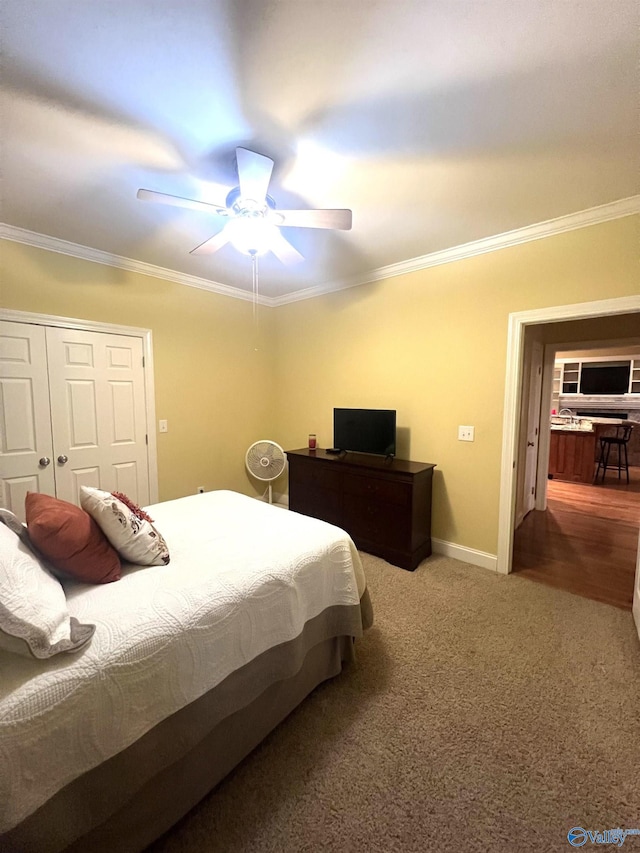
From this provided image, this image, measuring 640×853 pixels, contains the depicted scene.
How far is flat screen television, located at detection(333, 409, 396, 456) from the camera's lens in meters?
3.13

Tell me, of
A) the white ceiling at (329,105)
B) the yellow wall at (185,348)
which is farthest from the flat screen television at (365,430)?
the white ceiling at (329,105)

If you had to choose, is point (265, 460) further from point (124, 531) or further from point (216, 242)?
point (124, 531)

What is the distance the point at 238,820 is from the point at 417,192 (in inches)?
116

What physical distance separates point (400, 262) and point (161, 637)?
313 centimetres

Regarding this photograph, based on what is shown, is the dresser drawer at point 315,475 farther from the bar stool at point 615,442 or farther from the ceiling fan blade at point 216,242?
the bar stool at point 615,442

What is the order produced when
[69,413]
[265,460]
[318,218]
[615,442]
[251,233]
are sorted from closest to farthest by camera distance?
[318,218] → [251,233] → [69,413] → [265,460] → [615,442]

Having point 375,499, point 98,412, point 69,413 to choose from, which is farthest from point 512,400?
point 69,413

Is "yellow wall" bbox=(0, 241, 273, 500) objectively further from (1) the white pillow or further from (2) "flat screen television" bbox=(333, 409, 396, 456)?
(1) the white pillow

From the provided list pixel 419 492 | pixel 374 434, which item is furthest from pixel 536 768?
pixel 374 434

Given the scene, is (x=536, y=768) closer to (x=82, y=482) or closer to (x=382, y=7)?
(x=382, y=7)

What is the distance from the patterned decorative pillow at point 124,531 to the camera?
4.51 feet

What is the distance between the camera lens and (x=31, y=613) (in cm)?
94

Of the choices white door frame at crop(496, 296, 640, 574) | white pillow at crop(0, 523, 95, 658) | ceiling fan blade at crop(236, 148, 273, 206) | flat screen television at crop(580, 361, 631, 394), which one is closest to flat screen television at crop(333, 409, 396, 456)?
white door frame at crop(496, 296, 640, 574)

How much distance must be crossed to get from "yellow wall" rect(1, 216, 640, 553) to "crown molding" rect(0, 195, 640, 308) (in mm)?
53
